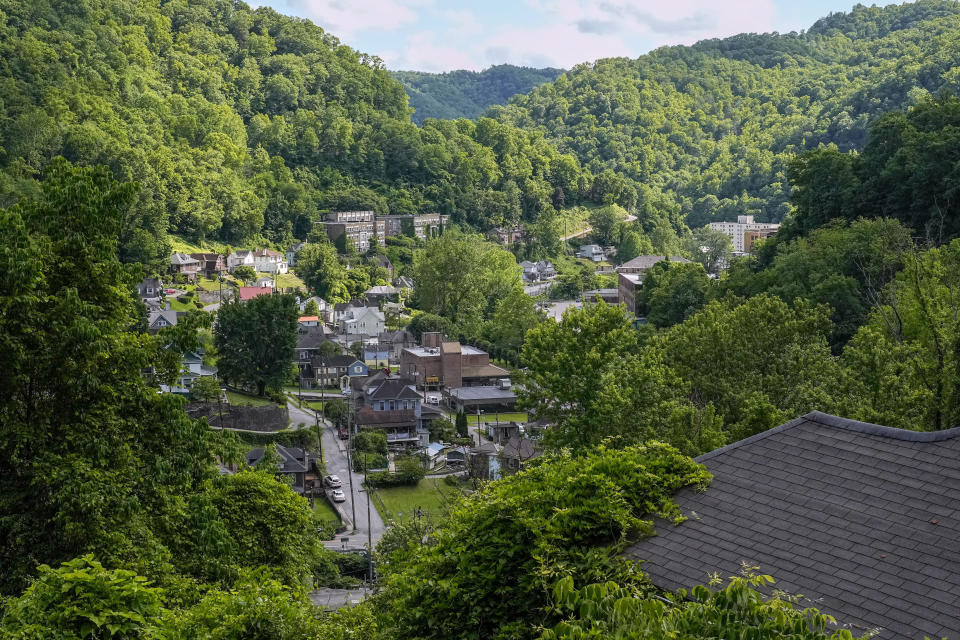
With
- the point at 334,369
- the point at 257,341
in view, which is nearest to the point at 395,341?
the point at 334,369

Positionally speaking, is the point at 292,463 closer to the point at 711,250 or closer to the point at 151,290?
the point at 151,290

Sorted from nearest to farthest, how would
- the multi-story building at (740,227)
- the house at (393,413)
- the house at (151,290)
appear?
1. the house at (393,413)
2. the house at (151,290)
3. the multi-story building at (740,227)

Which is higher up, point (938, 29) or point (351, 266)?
point (938, 29)

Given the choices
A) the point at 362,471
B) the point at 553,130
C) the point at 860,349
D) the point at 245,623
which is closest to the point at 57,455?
the point at 245,623

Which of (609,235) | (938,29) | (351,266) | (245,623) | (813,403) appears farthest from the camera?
(938,29)

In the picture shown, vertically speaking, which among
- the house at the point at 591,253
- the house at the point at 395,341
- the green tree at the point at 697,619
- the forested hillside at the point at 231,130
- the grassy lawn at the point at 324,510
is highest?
the forested hillside at the point at 231,130

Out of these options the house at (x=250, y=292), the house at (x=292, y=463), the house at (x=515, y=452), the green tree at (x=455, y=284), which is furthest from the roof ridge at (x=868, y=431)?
the green tree at (x=455, y=284)

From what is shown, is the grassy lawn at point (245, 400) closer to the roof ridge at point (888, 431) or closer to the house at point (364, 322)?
the house at point (364, 322)

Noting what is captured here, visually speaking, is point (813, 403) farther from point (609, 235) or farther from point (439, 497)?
point (609, 235)
